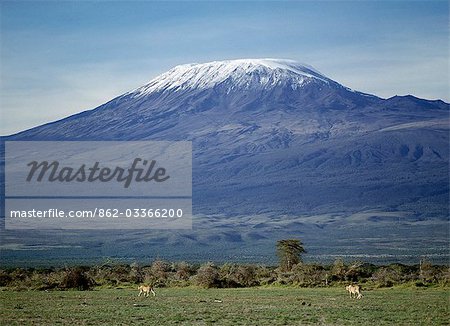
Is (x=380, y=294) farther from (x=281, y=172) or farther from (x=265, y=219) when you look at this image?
(x=281, y=172)

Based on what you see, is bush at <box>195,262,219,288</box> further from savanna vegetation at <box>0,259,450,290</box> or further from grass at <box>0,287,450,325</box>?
grass at <box>0,287,450,325</box>

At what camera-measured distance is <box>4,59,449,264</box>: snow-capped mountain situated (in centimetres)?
10844

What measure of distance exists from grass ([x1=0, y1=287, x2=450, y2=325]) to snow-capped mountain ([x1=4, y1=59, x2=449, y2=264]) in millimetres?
55261

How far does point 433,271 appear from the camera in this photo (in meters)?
41.3

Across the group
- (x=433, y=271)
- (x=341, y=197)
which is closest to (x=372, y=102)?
(x=341, y=197)

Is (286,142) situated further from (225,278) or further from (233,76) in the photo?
(225,278)

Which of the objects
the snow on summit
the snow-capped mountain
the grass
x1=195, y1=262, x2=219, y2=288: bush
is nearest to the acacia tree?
x1=195, y1=262, x2=219, y2=288: bush

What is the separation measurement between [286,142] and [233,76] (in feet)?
123

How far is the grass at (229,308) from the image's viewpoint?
21078mm

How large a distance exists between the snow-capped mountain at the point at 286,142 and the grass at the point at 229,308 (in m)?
55.3

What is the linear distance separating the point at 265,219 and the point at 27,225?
28.8 metres

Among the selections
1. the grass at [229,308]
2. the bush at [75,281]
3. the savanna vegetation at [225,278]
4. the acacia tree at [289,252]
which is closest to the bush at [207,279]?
the savanna vegetation at [225,278]

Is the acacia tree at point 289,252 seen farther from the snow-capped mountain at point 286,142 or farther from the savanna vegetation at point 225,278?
the snow-capped mountain at point 286,142

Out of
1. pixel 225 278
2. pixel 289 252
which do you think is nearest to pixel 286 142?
pixel 289 252
